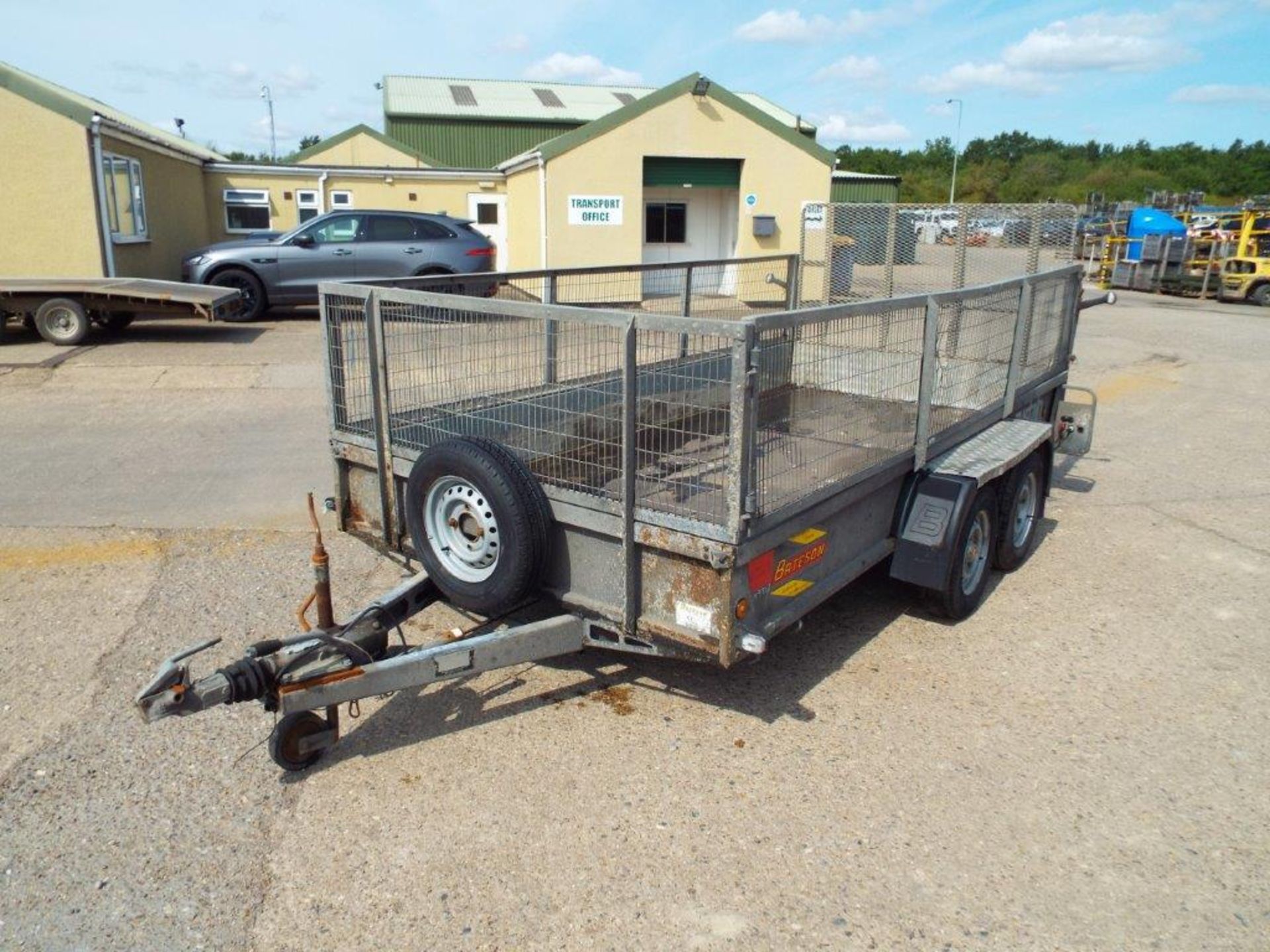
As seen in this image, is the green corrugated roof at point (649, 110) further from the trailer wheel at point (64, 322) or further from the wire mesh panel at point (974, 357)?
the wire mesh panel at point (974, 357)

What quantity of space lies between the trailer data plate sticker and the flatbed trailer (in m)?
10.8

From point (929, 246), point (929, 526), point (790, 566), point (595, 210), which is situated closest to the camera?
point (790, 566)

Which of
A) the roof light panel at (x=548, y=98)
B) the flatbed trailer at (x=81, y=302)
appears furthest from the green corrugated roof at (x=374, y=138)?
the flatbed trailer at (x=81, y=302)

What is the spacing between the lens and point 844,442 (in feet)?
14.2

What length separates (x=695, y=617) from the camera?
3.48 metres

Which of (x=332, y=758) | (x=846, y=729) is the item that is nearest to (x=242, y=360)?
(x=332, y=758)

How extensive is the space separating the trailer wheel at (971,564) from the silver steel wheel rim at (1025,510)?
14.0 inches

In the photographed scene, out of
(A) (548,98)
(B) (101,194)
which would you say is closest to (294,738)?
(B) (101,194)

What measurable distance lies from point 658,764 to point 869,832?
81 cm

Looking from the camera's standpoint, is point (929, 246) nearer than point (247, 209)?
Yes

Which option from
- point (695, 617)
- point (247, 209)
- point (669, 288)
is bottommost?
point (695, 617)

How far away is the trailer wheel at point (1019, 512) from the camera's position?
5312 millimetres

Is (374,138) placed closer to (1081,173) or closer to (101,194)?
(101,194)

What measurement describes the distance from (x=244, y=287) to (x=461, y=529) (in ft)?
43.7
